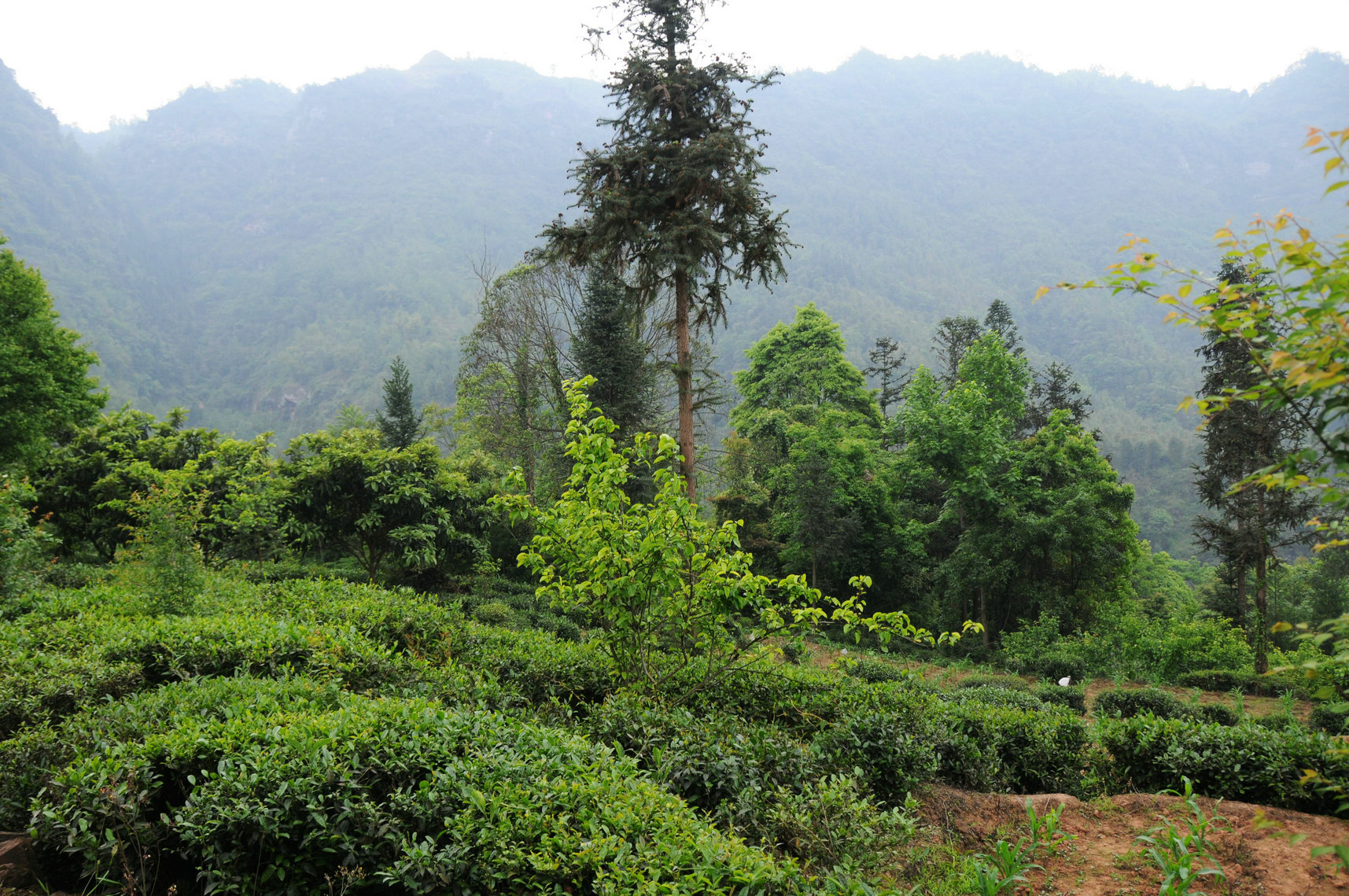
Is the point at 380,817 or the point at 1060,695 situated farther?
the point at 1060,695

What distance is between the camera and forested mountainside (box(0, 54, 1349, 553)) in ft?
317

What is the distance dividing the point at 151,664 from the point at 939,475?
73.3 ft

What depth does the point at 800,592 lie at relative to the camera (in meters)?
4.86

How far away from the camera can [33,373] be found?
54.0ft

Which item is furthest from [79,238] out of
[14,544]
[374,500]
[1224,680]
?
[1224,680]

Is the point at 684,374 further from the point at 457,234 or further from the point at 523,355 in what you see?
the point at 457,234

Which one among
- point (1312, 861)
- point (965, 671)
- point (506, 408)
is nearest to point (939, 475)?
point (965, 671)

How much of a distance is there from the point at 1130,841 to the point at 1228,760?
160 centimetres

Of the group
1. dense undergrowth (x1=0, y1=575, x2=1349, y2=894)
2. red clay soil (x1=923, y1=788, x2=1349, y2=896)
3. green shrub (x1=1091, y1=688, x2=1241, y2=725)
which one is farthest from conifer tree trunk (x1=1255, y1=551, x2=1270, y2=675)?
red clay soil (x1=923, y1=788, x2=1349, y2=896)

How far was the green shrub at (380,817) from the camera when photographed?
279 centimetres

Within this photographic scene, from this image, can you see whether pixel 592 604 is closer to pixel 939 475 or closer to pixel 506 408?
pixel 939 475

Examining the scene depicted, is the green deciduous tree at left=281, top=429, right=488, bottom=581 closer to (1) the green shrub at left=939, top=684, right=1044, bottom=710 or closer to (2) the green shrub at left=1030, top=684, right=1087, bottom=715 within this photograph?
(1) the green shrub at left=939, top=684, right=1044, bottom=710

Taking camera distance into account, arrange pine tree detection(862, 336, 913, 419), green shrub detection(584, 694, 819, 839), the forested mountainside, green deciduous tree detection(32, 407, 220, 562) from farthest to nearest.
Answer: the forested mountainside < pine tree detection(862, 336, 913, 419) < green deciduous tree detection(32, 407, 220, 562) < green shrub detection(584, 694, 819, 839)

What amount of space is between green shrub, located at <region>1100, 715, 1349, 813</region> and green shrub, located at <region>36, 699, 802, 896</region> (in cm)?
447
